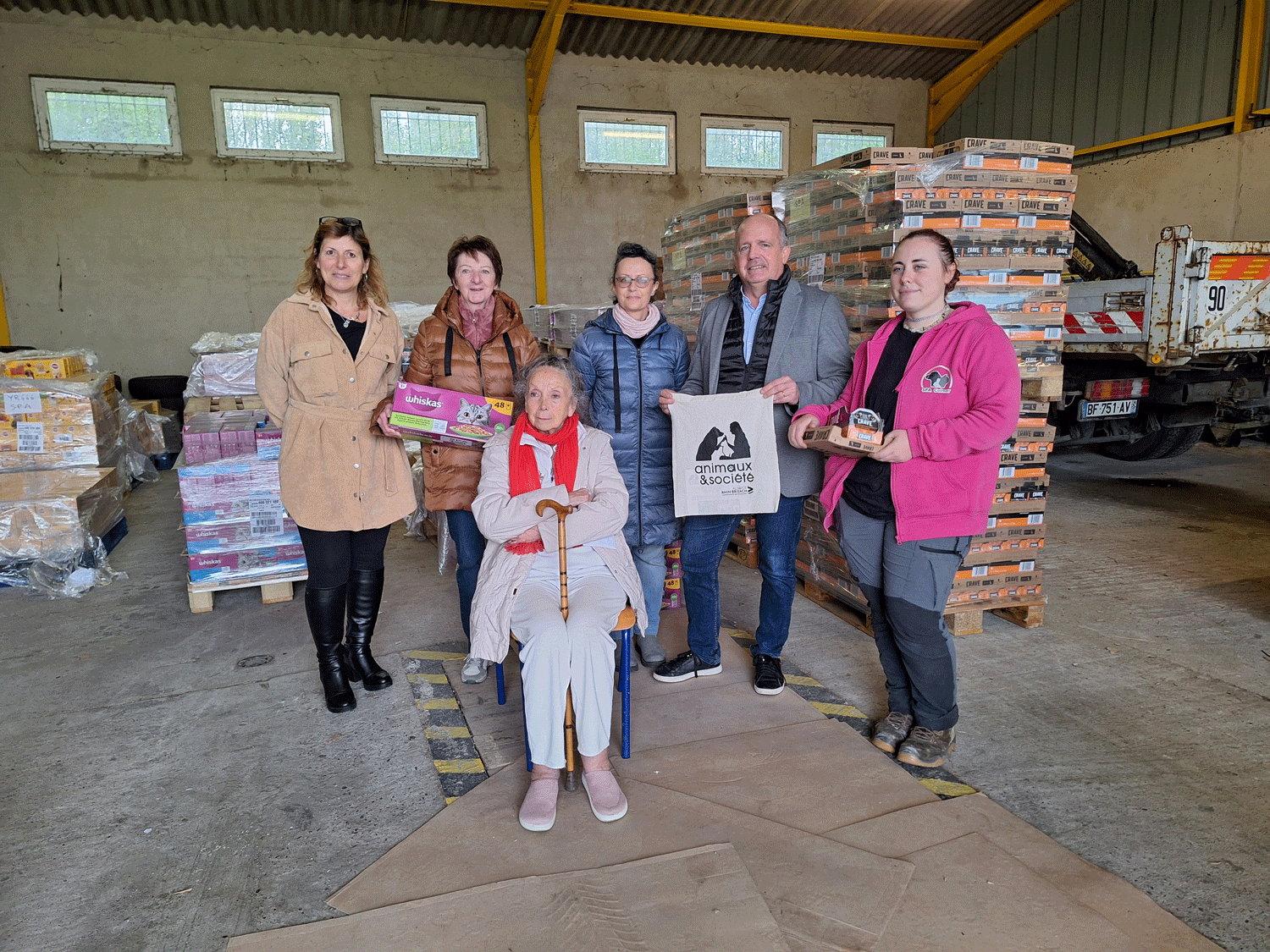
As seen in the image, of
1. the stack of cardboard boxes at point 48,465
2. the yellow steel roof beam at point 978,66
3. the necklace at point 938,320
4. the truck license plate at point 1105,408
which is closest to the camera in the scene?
the necklace at point 938,320

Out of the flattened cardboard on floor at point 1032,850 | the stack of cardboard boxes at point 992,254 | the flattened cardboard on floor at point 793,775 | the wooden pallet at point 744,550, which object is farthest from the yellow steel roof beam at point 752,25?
the flattened cardboard on floor at point 1032,850

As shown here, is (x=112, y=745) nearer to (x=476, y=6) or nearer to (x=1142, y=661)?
(x=1142, y=661)

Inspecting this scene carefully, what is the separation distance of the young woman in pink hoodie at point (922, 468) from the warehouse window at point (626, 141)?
992 centimetres

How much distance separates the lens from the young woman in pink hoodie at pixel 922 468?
248cm

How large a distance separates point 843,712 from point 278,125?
10.6 meters

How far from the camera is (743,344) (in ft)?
10.3

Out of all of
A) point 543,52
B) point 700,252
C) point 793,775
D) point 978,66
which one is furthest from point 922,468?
point 978,66

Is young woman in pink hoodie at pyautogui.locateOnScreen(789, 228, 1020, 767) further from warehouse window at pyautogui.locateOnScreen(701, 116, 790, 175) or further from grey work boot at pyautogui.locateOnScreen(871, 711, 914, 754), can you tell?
warehouse window at pyautogui.locateOnScreen(701, 116, 790, 175)

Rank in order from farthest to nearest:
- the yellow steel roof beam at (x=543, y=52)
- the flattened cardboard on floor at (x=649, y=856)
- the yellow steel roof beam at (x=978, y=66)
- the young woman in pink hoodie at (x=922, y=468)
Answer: the yellow steel roof beam at (x=978, y=66) → the yellow steel roof beam at (x=543, y=52) → the young woman in pink hoodie at (x=922, y=468) → the flattened cardboard on floor at (x=649, y=856)

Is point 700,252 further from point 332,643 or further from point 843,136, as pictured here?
point 843,136

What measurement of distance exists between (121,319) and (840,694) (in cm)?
1057

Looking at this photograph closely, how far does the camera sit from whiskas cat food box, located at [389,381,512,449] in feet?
9.93

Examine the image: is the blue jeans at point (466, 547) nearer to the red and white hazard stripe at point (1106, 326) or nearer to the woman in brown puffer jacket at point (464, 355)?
the woman in brown puffer jacket at point (464, 355)

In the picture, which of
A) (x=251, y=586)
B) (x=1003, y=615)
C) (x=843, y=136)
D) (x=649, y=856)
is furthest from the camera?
(x=843, y=136)
